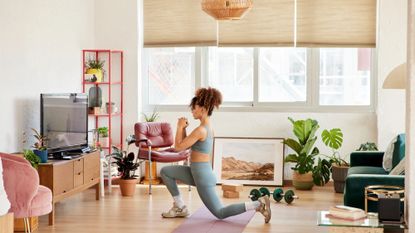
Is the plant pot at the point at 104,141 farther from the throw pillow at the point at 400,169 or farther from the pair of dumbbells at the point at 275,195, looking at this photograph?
the throw pillow at the point at 400,169

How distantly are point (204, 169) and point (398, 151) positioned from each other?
6.33 feet

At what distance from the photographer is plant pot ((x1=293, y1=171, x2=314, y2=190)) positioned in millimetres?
9516

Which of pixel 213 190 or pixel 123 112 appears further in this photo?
pixel 123 112

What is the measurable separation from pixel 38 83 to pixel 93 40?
81.7 inches

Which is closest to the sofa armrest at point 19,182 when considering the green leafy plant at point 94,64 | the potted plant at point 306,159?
the green leafy plant at point 94,64

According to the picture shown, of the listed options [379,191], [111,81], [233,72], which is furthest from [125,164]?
[379,191]

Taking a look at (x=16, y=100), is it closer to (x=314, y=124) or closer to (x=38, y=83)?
(x=38, y=83)

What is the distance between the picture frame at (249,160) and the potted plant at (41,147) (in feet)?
9.61

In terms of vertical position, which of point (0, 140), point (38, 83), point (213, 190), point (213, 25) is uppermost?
point (213, 25)

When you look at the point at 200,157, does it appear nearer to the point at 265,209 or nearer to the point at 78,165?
the point at 265,209

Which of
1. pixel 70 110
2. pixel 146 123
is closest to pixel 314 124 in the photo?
pixel 146 123

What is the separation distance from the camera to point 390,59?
9391 mm

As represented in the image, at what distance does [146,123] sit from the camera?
9594 mm

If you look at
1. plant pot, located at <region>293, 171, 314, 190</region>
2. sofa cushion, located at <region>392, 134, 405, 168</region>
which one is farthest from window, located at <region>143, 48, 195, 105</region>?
sofa cushion, located at <region>392, 134, 405, 168</region>
